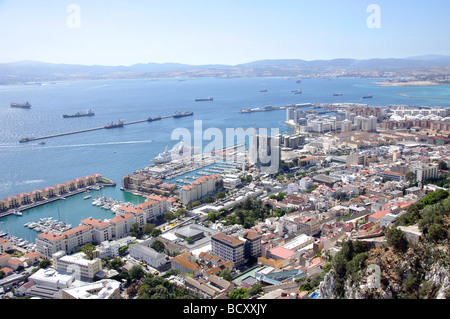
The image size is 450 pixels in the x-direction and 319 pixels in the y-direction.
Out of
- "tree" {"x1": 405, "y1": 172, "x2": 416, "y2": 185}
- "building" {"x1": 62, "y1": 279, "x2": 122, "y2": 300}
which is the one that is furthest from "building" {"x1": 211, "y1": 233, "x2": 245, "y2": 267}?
"tree" {"x1": 405, "y1": 172, "x2": 416, "y2": 185}

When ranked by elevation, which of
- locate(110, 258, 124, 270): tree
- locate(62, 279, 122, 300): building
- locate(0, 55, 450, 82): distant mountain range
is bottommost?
locate(110, 258, 124, 270): tree

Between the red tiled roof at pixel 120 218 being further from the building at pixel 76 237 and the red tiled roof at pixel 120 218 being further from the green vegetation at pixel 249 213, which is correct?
the green vegetation at pixel 249 213

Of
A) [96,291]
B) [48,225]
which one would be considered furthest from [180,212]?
[96,291]

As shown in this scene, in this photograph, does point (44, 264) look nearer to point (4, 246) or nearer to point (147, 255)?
point (4, 246)

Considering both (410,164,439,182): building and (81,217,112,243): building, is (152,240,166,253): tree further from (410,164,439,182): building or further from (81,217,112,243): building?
(410,164,439,182): building
